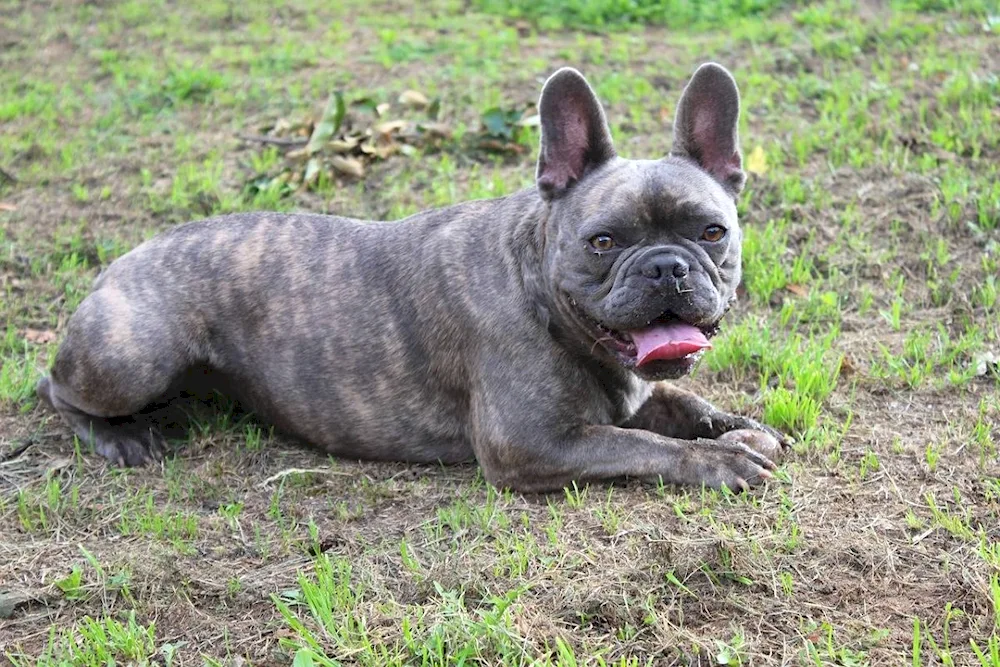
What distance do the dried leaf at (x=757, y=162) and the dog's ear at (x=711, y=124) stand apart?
2.65m

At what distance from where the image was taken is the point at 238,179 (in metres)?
7.88

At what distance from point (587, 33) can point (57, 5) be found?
5.71m

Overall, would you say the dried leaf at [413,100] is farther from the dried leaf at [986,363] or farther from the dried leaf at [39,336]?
the dried leaf at [986,363]

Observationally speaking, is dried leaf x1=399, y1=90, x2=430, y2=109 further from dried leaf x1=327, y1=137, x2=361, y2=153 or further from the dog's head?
the dog's head

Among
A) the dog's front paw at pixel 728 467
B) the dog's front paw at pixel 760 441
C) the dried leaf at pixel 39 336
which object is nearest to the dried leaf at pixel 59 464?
the dried leaf at pixel 39 336

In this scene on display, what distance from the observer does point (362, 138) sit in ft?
26.2

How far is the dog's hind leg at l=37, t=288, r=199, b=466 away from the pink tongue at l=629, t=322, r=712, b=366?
2107mm

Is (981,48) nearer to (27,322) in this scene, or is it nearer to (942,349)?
(942,349)

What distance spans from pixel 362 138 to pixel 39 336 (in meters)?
2.71

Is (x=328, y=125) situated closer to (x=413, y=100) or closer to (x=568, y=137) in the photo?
(x=413, y=100)

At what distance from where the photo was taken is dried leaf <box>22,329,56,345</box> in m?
6.21

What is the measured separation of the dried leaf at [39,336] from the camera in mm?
6211

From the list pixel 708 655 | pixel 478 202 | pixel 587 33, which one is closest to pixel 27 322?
pixel 478 202

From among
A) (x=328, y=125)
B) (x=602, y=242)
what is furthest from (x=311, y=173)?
(x=602, y=242)
